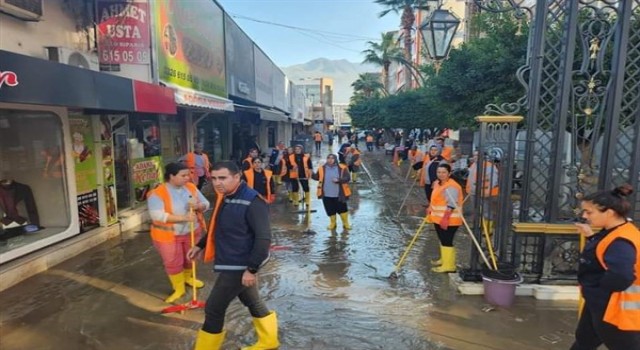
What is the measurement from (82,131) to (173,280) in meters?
3.84

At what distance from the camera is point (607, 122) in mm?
5008

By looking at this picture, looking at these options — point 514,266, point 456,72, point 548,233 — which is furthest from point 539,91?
point 456,72

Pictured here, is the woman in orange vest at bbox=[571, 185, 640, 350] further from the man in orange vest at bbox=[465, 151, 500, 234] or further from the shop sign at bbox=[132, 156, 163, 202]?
the shop sign at bbox=[132, 156, 163, 202]

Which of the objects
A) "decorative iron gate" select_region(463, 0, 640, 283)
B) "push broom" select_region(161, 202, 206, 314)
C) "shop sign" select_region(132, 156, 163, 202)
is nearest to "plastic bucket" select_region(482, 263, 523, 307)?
"decorative iron gate" select_region(463, 0, 640, 283)

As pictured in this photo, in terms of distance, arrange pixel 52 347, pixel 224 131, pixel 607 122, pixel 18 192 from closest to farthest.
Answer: pixel 52 347, pixel 607 122, pixel 18 192, pixel 224 131

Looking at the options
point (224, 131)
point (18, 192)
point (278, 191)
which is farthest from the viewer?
point (224, 131)

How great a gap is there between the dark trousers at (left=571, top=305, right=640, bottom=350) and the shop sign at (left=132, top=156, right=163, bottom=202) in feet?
28.1

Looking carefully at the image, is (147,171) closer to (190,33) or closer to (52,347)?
(190,33)

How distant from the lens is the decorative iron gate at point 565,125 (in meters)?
4.93

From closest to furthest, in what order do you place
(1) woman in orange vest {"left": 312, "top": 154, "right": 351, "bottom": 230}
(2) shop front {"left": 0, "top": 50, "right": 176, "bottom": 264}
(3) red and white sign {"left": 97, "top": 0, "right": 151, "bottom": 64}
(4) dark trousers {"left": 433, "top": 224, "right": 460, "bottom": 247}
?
(4) dark trousers {"left": 433, "top": 224, "right": 460, "bottom": 247}, (2) shop front {"left": 0, "top": 50, "right": 176, "bottom": 264}, (3) red and white sign {"left": 97, "top": 0, "right": 151, "bottom": 64}, (1) woman in orange vest {"left": 312, "top": 154, "right": 351, "bottom": 230}

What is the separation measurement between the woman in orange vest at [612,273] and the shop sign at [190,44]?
836 centimetres

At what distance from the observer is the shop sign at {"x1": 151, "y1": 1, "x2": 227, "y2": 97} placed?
30.9 ft

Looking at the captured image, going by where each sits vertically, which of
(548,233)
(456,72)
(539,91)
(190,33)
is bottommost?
(548,233)

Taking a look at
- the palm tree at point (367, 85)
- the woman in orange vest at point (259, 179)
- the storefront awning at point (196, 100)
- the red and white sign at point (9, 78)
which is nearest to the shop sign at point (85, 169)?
the storefront awning at point (196, 100)
